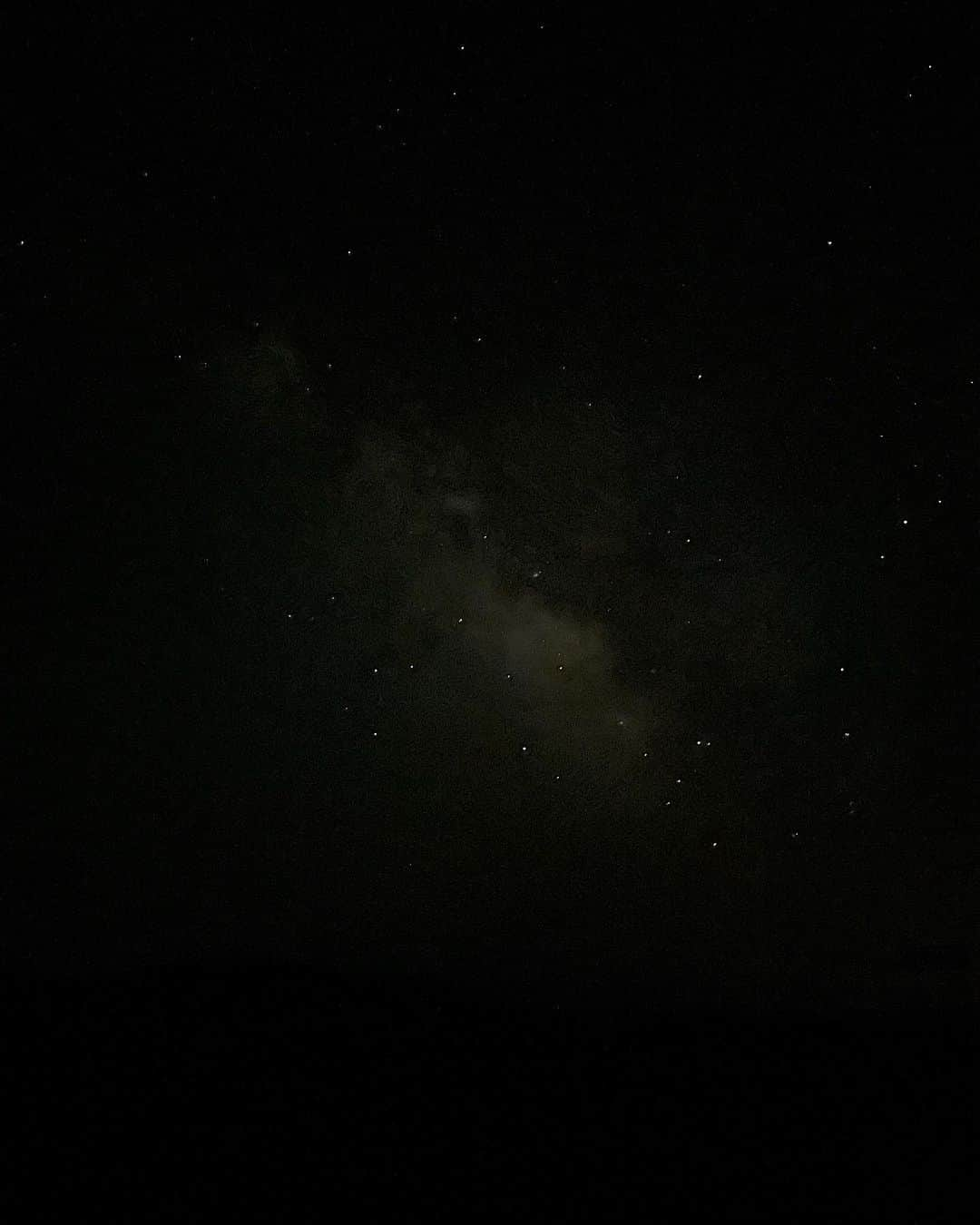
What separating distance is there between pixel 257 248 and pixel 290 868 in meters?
1.44

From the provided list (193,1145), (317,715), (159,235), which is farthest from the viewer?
(317,715)

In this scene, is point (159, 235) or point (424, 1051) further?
point (424, 1051)

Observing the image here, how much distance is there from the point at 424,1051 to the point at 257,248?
1.97 meters

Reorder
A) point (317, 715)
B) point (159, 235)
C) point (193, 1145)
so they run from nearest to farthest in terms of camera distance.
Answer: point (193, 1145) → point (159, 235) → point (317, 715)

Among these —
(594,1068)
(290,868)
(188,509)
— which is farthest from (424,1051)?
(188,509)

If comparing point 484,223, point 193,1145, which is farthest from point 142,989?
point 484,223

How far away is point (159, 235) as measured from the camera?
2.04 m

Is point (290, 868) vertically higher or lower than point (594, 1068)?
higher

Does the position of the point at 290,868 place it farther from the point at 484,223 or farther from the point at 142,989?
the point at 484,223

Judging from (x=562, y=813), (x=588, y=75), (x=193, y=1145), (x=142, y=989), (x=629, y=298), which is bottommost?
(x=193, y=1145)

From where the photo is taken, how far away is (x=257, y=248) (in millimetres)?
2047

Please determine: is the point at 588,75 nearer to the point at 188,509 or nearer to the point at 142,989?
the point at 188,509

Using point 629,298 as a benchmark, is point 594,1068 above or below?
below

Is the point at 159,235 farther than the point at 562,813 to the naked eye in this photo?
No
